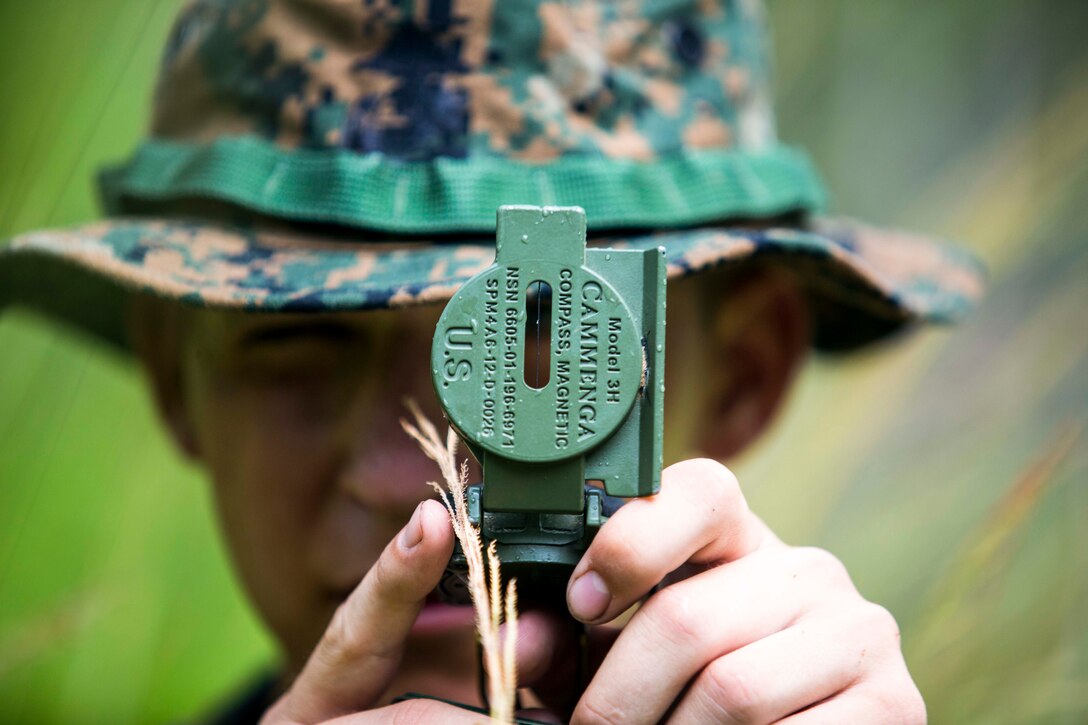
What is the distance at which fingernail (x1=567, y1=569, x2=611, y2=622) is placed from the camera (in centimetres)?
54

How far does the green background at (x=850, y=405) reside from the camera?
1604mm

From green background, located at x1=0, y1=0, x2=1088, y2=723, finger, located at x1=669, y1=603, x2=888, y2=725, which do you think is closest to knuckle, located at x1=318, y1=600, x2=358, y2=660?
finger, located at x1=669, y1=603, x2=888, y2=725

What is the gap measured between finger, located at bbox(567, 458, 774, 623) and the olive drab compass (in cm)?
2

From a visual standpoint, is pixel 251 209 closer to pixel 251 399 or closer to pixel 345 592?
pixel 251 399

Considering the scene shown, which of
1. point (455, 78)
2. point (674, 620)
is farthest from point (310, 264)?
point (674, 620)

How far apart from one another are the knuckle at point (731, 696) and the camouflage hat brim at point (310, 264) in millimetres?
332

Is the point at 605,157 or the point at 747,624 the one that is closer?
the point at 747,624

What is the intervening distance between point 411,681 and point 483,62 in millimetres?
624

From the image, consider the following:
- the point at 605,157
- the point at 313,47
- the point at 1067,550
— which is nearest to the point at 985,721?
the point at 1067,550

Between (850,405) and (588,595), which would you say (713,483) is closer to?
(588,595)

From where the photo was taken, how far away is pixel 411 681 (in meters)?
0.97

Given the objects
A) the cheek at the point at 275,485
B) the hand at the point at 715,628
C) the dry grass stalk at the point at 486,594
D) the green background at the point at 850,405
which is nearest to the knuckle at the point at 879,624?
the hand at the point at 715,628

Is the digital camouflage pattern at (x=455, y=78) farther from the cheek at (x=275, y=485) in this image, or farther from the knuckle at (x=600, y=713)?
the knuckle at (x=600, y=713)

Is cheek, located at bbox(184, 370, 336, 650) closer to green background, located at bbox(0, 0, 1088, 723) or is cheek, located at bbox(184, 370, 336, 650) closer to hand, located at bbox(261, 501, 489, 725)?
hand, located at bbox(261, 501, 489, 725)
